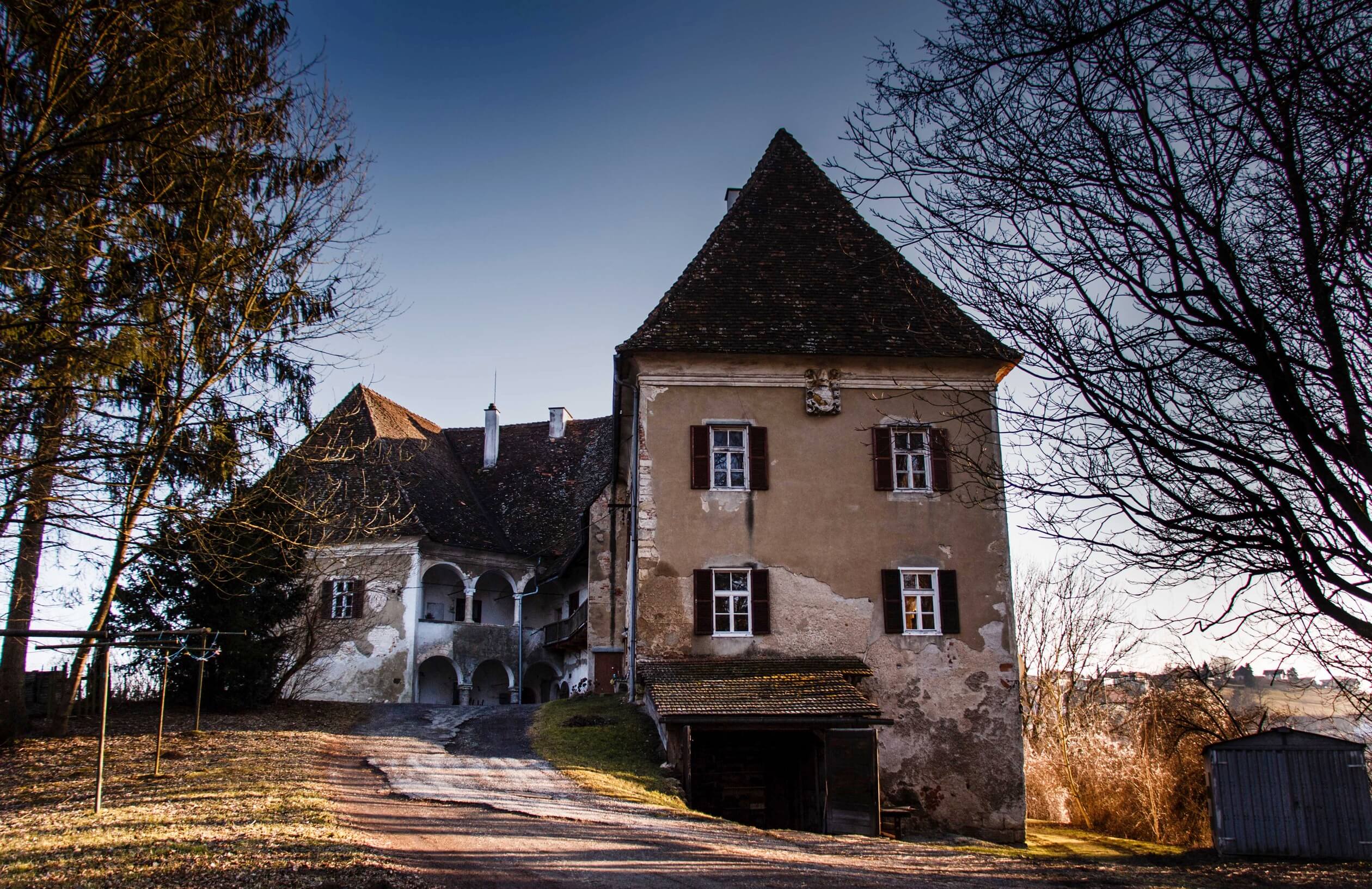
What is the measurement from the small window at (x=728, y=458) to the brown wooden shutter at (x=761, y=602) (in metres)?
1.72

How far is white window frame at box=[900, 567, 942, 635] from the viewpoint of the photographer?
19688mm

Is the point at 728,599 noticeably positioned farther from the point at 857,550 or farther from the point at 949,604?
the point at 949,604

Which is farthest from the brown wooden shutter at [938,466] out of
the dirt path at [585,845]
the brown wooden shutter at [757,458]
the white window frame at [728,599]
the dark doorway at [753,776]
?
the dirt path at [585,845]

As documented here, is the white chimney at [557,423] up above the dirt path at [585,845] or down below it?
above

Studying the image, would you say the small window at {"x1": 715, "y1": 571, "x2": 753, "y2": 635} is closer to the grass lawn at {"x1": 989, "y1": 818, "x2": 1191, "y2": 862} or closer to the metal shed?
the grass lawn at {"x1": 989, "y1": 818, "x2": 1191, "y2": 862}

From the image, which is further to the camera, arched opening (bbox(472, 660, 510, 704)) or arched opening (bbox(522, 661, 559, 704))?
arched opening (bbox(522, 661, 559, 704))

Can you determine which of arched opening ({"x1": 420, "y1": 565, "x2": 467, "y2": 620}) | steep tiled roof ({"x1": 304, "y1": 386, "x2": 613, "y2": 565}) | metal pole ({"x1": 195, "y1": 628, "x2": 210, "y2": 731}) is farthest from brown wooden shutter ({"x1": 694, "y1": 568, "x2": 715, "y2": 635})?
arched opening ({"x1": 420, "y1": 565, "x2": 467, "y2": 620})

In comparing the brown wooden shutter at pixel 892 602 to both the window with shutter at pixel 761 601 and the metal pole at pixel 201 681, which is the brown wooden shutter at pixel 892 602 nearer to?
the window with shutter at pixel 761 601

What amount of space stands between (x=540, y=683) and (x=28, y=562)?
941 inches

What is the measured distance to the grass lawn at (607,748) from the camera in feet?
46.4

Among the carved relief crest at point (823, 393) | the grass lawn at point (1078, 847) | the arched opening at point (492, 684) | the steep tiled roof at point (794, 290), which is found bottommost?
the grass lawn at point (1078, 847)

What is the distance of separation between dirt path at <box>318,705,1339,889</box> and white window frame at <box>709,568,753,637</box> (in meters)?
4.60

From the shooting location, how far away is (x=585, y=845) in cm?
981

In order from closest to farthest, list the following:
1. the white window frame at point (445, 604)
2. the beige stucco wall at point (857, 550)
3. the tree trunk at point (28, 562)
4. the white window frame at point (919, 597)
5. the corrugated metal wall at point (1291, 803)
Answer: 1. the tree trunk at point (28, 562)
2. the corrugated metal wall at point (1291, 803)
3. the beige stucco wall at point (857, 550)
4. the white window frame at point (919, 597)
5. the white window frame at point (445, 604)
